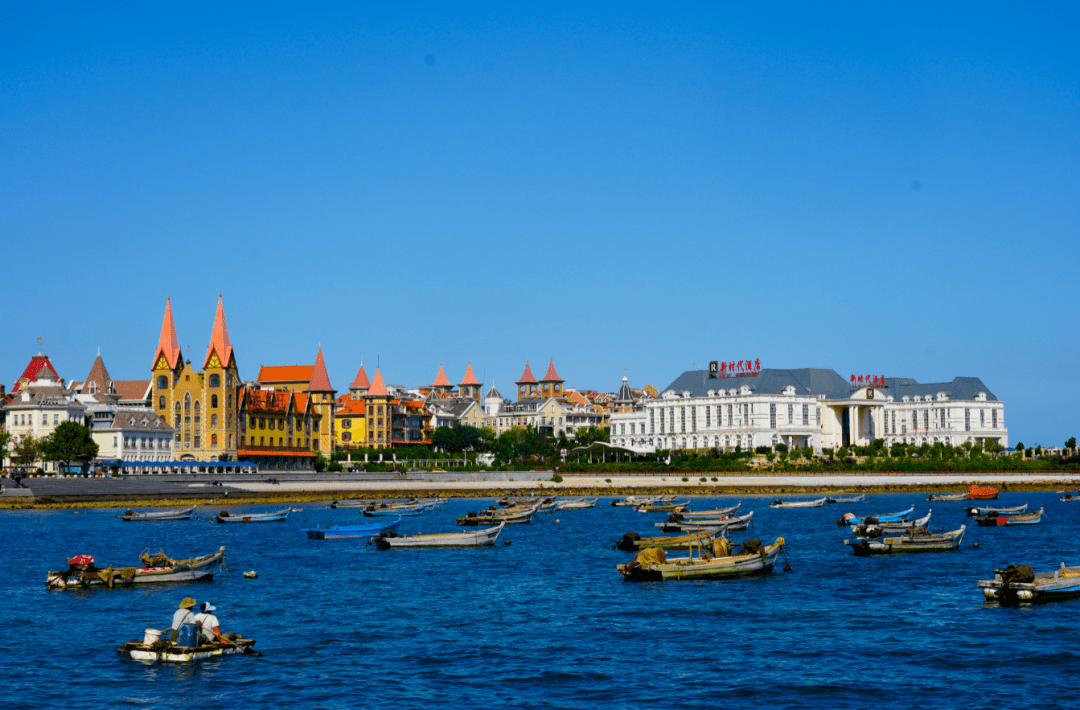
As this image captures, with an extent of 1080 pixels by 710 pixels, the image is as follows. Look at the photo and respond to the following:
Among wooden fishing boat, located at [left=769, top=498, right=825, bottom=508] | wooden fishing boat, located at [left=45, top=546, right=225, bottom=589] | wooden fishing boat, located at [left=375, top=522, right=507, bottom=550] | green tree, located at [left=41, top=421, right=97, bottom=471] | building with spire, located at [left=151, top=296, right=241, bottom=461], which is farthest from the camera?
building with spire, located at [left=151, top=296, right=241, bottom=461]

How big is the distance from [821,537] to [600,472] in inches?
3387

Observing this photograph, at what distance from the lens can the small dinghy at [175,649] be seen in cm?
3866

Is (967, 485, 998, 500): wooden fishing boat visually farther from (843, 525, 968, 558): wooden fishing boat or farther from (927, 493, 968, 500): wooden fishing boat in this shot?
(843, 525, 968, 558): wooden fishing boat

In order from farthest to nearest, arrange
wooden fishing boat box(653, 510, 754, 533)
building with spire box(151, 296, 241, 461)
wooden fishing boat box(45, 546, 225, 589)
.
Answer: building with spire box(151, 296, 241, 461) < wooden fishing boat box(653, 510, 754, 533) < wooden fishing boat box(45, 546, 225, 589)

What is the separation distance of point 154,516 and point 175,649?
69285 mm

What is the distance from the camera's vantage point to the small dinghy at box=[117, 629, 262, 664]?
Result: 127 ft

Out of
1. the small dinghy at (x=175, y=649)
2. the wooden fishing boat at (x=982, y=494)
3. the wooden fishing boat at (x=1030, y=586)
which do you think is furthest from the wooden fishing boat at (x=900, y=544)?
the wooden fishing boat at (x=982, y=494)

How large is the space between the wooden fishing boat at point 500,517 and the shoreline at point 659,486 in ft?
110

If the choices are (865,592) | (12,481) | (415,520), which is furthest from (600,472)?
(865,592)

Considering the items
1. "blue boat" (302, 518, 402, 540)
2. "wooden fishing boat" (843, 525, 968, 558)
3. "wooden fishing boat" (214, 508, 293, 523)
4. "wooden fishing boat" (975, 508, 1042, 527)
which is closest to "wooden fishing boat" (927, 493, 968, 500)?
"wooden fishing boat" (975, 508, 1042, 527)

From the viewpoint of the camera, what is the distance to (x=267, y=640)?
140 feet

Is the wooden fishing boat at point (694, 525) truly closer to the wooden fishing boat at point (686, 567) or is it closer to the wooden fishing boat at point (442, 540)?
the wooden fishing boat at point (442, 540)

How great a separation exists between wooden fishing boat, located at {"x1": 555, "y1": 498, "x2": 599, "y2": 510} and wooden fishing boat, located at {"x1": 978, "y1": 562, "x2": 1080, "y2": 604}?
74.0 metres

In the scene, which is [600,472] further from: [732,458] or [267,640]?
[267,640]
